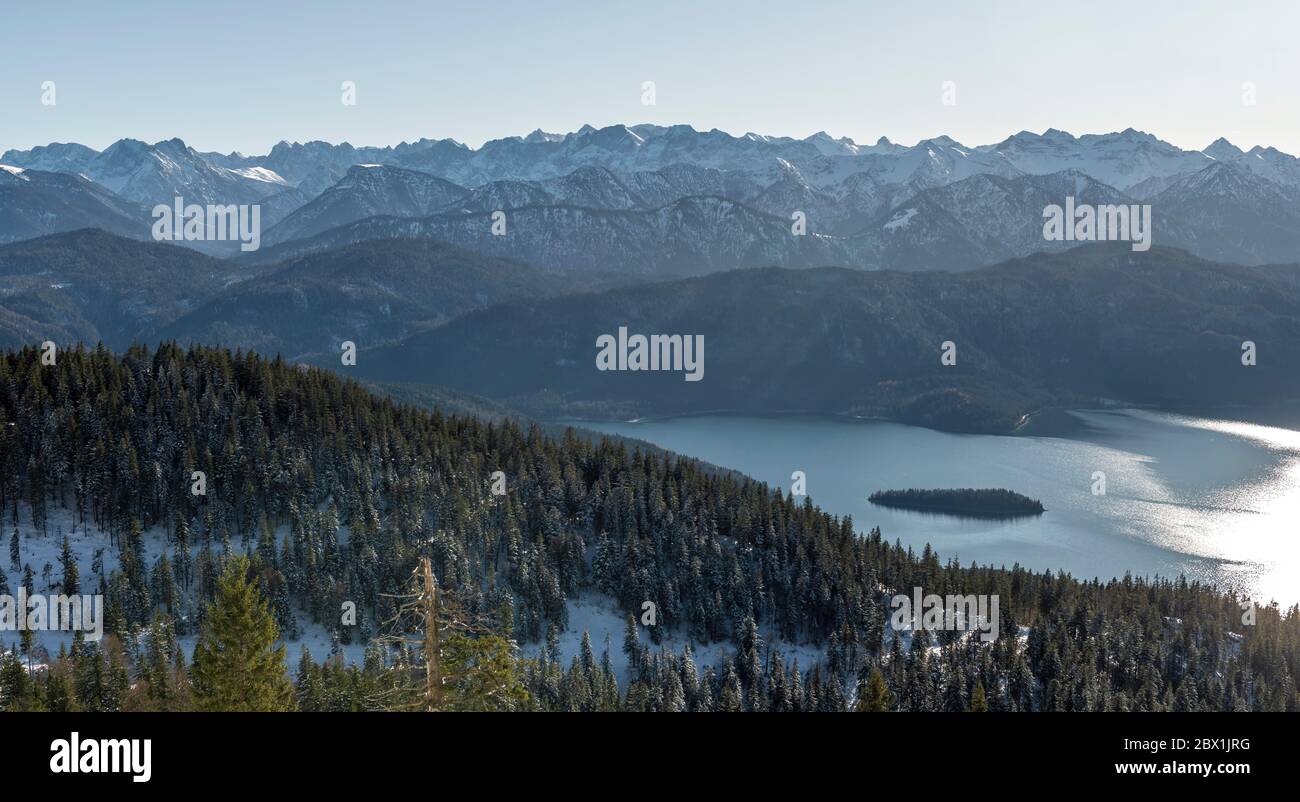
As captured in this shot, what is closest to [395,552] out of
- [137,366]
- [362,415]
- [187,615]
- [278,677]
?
[187,615]

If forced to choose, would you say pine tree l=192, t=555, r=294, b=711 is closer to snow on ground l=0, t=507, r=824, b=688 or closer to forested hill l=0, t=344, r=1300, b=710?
forested hill l=0, t=344, r=1300, b=710

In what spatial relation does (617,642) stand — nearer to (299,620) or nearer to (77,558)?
(299,620)

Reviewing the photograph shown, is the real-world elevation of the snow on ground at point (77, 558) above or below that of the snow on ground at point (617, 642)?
above

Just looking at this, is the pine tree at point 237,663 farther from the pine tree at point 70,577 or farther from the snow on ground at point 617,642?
the pine tree at point 70,577

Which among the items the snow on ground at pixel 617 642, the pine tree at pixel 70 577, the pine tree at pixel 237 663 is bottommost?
the snow on ground at pixel 617 642

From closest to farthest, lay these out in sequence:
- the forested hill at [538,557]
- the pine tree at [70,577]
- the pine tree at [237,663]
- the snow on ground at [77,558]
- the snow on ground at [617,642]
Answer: the pine tree at [237,663] < the snow on ground at [77,558] < the pine tree at [70,577] < the forested hill at [538,557] < the snow on ground at [617,642]

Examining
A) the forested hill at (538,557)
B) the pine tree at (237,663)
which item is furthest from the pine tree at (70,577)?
the pine tree at (237,663)
